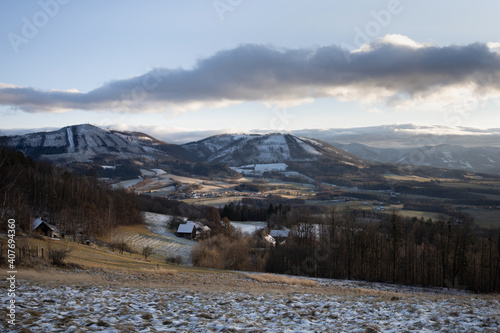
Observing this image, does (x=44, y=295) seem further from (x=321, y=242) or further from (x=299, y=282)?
(x=321, y=242)

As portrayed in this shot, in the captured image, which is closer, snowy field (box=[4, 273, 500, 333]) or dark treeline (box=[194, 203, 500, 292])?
snowy field (box=[4, 273, 500, 333])

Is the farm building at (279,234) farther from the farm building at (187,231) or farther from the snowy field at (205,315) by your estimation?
the snowy field at (205,315)

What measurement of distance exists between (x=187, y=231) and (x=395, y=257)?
54682 millimetres

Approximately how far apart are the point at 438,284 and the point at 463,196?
126 meters

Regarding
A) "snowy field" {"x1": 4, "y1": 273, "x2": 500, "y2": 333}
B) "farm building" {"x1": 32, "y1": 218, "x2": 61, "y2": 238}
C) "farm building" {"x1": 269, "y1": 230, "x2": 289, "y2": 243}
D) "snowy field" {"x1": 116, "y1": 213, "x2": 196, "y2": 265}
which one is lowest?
"farm building" {"x1": 269, "y1": 230, "x2": 289, "y2": 243}

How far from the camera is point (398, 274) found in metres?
56.6

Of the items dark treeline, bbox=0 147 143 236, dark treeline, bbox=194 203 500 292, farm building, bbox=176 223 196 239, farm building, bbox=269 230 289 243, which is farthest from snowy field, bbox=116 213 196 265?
farm building, bbox=269 230 289 243

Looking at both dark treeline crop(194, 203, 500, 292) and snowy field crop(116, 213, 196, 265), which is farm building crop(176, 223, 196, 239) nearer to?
snowy field crop(116, 213, 196, 265)

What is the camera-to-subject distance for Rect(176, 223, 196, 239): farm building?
8600cm

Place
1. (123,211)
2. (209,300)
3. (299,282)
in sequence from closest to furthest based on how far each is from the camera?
(209,300), (299,282), (123,211)

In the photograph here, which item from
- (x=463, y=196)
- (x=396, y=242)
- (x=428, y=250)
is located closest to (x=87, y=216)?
(x=396, y=242)

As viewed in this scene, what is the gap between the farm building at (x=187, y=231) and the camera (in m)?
86.0

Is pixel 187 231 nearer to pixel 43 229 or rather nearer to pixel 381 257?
pixel 43 229

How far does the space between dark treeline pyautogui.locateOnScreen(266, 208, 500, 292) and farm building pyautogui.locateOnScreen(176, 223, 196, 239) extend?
3199 cm
